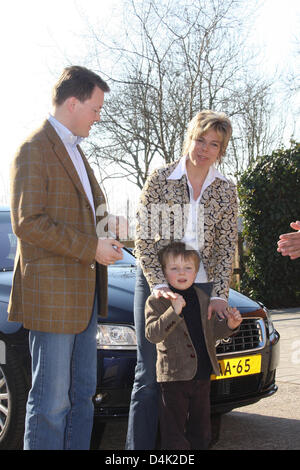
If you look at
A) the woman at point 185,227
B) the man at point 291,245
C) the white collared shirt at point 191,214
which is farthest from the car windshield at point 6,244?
the man at point 291,245

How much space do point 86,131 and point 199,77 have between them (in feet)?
39.2

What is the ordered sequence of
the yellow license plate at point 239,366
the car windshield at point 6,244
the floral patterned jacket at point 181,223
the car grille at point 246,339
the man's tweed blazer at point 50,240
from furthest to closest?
the car windshield at point 6,244 < the car grille at point 246,339 < the yellow license plate at point 239,366 < the floral patterned jacket at point 181,223 < the man's tweed blazer at point 50,240

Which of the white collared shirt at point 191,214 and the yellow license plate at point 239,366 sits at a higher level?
the white collared shirt at point 191,214

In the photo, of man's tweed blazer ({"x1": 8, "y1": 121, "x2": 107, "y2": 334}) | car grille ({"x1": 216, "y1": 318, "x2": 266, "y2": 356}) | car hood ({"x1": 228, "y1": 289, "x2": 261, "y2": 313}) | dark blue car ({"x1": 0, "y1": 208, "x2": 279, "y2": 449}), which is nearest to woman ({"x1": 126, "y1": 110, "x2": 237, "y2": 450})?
dark blue car ({"x1": 0, "y1": 208, "x2": 279, "y2": 449})

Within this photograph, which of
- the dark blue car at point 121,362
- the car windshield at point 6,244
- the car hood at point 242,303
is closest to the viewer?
the dark blue car at point 121,362

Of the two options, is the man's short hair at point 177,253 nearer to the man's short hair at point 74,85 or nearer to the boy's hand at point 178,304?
the boy's hand at point 178,304

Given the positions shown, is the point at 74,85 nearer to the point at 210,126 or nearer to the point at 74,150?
the point at 74,150

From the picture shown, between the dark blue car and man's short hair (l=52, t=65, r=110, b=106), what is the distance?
134cm

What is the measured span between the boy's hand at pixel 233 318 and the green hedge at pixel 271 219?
22.9 ft

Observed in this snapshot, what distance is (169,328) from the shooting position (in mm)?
2941

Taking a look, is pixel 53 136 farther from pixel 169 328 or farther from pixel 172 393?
pixel 172 393

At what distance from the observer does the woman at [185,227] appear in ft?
10.2

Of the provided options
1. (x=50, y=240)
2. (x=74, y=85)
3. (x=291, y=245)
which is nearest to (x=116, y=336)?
(x=50, y=240)
